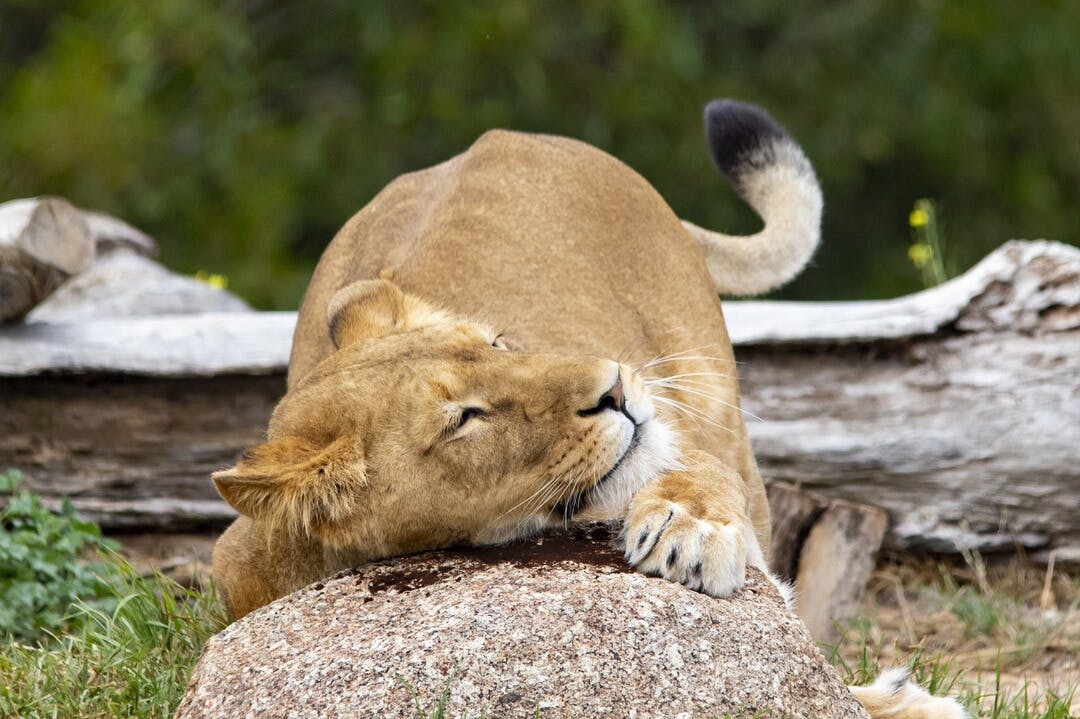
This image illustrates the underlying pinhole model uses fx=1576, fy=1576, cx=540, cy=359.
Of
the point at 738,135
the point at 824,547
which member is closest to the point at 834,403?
the point at 824,547

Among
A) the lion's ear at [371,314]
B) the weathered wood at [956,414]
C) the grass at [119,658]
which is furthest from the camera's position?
the weathered wood at [956,414]

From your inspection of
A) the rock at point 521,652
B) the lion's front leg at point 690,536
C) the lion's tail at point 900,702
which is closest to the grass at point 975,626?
the lion's tail at point 900,702

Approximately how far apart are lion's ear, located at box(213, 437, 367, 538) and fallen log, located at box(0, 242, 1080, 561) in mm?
2001

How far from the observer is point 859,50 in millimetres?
12312

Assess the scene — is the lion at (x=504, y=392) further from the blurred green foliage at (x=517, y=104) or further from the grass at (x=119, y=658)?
the blurred green foliage at (x=517, y=104)

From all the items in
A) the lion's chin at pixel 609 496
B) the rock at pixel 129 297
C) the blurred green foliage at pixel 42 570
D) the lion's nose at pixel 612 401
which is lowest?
the blurred green foliage at pixel 42 570

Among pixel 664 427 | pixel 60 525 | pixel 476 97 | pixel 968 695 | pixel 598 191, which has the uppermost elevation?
pixel 476 97

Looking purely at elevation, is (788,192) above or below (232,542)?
above

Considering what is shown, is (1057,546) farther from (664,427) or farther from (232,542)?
(232,542)

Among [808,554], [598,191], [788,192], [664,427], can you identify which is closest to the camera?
[664,427]

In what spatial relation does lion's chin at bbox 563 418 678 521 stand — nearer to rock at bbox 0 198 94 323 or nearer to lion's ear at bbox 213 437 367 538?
lion's ear at bbox 213 437 367 538

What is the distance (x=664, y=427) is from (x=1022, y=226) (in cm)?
925

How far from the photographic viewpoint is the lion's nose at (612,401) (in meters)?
3.13

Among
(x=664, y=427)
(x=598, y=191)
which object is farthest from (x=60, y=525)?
(x=664, y=427)
